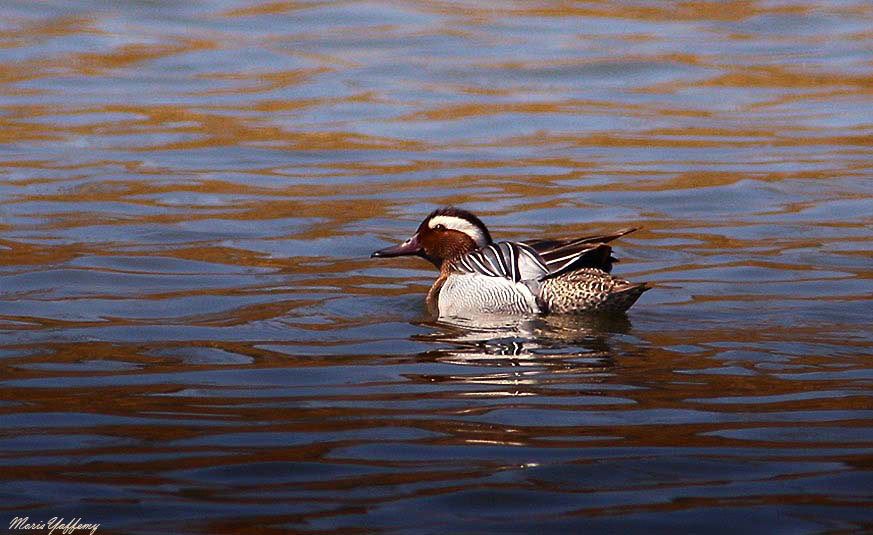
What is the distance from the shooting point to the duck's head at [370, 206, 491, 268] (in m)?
8.87

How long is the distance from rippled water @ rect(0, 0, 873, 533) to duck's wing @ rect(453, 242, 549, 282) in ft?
1.09

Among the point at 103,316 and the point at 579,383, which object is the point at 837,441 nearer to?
the point at 579,383

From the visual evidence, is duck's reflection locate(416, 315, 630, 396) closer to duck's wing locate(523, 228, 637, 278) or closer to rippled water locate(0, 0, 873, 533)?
rippled water locate(0, 0, 873, 533)

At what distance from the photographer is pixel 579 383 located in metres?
6.35

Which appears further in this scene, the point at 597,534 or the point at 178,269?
the point at 178,269

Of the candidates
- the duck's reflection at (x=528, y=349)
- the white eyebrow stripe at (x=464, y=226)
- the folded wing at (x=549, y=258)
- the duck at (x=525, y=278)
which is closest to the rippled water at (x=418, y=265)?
the duck's reflection at (x=528, y=349)

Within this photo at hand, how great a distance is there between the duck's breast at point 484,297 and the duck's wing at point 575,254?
6.8 inches

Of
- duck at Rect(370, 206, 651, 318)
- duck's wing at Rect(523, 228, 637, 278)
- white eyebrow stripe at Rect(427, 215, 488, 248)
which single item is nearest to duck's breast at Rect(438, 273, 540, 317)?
duck at Rect(370, 206, 651, 318)

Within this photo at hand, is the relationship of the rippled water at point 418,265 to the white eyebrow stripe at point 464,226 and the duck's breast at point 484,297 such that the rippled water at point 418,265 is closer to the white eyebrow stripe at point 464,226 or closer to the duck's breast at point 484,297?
the duck's breast at point 484,297

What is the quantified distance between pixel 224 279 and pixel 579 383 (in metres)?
3.34

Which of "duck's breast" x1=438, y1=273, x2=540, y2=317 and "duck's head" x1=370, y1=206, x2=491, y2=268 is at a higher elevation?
"duck's head" x1=370, y1=206, x2=491, y2=268

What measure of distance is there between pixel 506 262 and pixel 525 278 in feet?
0.79

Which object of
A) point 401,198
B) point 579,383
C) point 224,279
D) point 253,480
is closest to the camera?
point 253,480

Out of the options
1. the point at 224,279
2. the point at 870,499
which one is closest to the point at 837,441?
the point at 870,499
